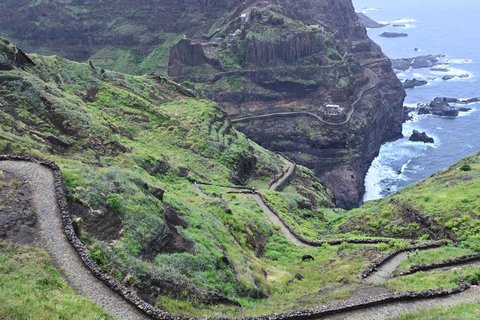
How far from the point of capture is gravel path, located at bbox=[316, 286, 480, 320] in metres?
29.9

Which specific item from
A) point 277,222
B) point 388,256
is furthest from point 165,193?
point 388,256

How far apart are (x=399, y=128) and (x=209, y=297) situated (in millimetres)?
161764

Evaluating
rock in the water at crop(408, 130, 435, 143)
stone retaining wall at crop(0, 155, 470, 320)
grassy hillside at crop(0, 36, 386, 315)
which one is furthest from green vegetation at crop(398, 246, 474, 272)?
rock in the water at crop(408, 130, 435, 143)

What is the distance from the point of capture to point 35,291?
25906 mm

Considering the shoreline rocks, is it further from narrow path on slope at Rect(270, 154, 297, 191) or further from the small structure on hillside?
narrow path on slope at Rect(270, 154, 297, 191)

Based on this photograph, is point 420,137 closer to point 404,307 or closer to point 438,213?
point 438,213

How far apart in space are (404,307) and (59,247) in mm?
20503

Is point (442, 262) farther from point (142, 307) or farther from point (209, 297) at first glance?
point (142, 307)

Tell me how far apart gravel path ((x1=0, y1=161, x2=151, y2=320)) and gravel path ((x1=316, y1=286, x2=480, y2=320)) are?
11779mm

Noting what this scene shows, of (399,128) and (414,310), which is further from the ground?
(414,310)

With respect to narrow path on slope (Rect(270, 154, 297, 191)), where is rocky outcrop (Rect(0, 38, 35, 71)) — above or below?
above

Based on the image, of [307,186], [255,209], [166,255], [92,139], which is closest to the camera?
[166,255]

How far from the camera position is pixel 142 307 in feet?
88.9

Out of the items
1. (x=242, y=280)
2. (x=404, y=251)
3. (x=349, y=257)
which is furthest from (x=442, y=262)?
(x=242, y=280)
